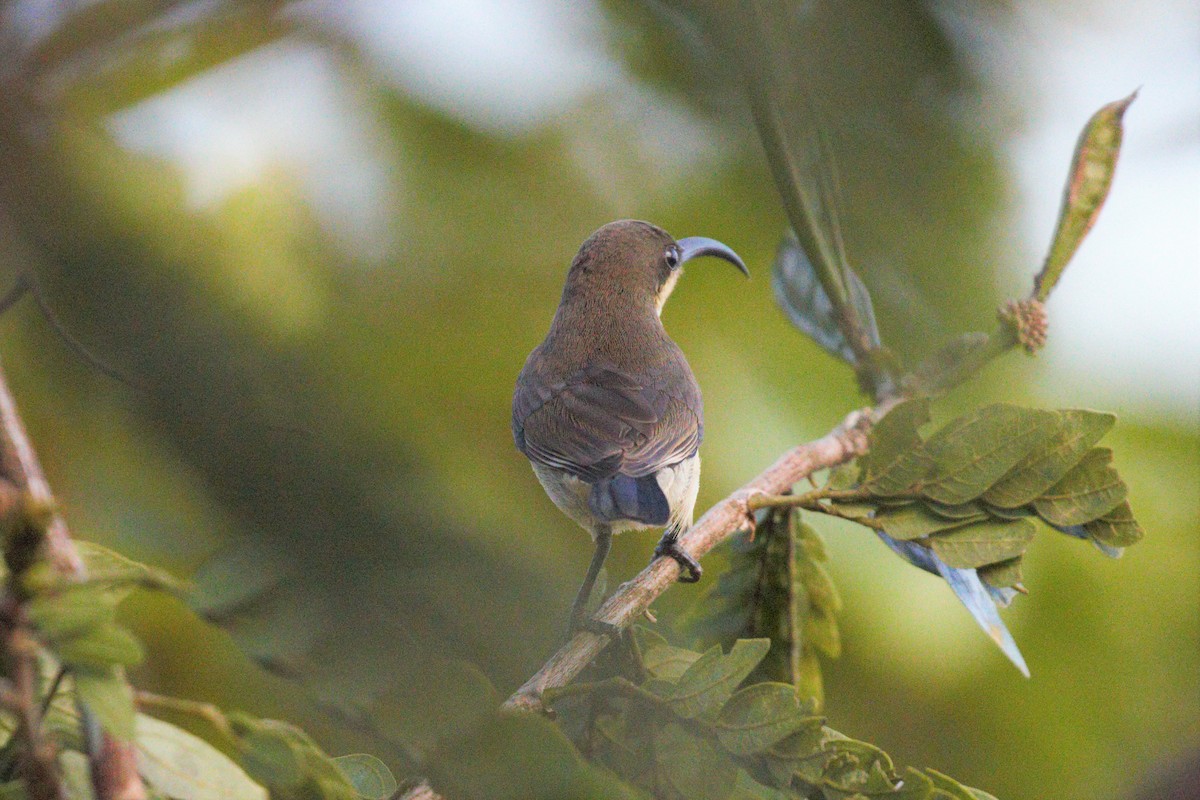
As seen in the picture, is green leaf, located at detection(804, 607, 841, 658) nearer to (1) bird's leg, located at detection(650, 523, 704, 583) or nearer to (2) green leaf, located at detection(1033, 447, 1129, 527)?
(1) bird's leg, located at detection(650, 523, 704, 583)

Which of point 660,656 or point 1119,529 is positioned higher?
point 660,656

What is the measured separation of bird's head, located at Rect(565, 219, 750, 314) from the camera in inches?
111

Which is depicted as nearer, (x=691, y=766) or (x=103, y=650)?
(x=103, y=650)

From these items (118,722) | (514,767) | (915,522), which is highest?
(118,722)

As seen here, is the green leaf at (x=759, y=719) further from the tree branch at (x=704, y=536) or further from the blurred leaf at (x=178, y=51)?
the blurred leaf at (x=178, y=51)

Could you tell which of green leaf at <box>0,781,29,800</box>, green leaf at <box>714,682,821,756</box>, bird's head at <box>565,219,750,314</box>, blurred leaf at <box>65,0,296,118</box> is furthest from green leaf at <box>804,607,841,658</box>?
blurred leaf at <box>65,0,296,118</box>

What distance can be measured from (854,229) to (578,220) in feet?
4.03

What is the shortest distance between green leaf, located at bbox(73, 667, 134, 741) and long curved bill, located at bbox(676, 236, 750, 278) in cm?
222

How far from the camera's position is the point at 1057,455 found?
1.34m

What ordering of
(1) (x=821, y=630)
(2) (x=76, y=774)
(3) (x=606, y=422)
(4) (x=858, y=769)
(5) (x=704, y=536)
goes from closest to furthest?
(2) (x=76, y=774) → (4) (x=858, y=769) → (5) (x=704, y=536) → (1) (x=821, y=630) → (3) (x=606, y=422)

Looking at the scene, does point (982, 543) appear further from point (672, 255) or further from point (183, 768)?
point (672, 255)

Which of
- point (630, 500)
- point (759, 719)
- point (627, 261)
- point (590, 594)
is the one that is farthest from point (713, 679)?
point (627, 261)

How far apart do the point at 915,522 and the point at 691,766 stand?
63cm

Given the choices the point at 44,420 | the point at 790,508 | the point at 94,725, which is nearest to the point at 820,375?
the point at 790,508
